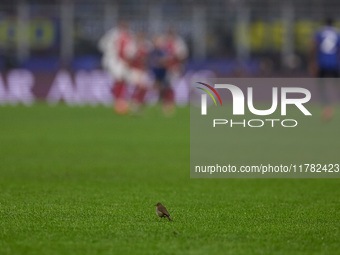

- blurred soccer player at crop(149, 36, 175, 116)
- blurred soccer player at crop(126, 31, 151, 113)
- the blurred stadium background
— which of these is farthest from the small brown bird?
the blurred stadium background

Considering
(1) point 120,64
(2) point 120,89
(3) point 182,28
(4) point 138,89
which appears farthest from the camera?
(3) point 182,28

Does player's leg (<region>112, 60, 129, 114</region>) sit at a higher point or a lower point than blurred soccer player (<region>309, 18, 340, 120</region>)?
lower

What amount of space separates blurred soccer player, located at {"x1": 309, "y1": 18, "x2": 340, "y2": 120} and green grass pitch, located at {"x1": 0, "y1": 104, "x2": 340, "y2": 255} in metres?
7.35

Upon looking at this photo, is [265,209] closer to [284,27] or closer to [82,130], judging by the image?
[82,130]

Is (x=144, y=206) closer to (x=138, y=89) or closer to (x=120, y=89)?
(x=120, y=89)

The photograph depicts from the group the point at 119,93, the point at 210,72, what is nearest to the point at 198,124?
the point at 119,93

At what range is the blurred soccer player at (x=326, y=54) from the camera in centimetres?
2044

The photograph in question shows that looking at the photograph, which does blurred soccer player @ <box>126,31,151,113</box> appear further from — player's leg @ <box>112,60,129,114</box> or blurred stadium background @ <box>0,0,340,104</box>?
blurred stadium background @ <box>0,0,340,104</box>

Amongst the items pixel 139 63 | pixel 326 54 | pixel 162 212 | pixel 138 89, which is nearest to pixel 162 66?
pixel 139 63

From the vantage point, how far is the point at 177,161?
40.3ft

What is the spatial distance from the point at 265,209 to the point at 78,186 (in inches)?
103

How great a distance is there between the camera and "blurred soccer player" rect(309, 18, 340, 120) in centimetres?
2044

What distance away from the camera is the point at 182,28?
39.4 meters

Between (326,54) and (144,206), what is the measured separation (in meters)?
13.9
